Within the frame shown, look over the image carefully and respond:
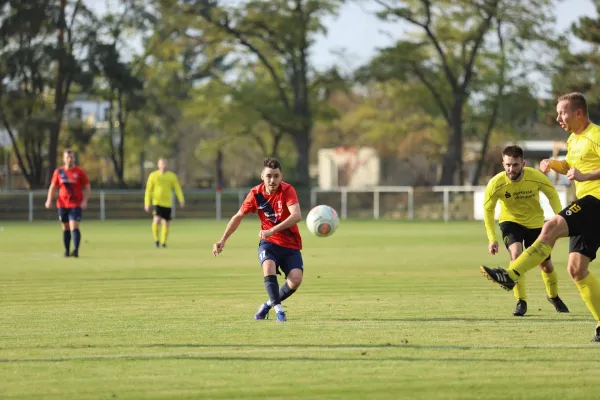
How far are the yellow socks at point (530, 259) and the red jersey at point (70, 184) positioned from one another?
14.7 metres

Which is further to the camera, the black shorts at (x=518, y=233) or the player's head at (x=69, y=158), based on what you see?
the player's head at (x=69, y=158)

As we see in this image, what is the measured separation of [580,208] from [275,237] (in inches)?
141

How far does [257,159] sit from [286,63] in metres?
41.1

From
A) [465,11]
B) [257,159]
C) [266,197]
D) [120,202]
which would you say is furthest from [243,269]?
[257,159]

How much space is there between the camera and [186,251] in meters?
27.5

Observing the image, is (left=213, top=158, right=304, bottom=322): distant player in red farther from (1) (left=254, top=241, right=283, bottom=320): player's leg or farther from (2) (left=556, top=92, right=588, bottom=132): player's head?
(2) (left=556, top=92, right=588, bottom=132): player's head

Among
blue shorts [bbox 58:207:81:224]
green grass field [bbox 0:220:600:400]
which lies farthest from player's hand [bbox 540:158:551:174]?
blue shorts [bbox 58:207:81:224]

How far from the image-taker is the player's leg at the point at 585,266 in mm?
9734

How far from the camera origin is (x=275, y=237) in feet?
39.6

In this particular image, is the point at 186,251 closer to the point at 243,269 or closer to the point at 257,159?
the point at 243,269

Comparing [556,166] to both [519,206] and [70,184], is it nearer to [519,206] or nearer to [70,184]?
[519,206]

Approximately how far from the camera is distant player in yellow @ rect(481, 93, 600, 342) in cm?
966

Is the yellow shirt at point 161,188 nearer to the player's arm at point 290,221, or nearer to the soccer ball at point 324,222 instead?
the soccer ball at point 324,222

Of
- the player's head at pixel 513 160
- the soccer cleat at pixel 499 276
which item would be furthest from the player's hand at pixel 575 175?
the player's head at pixel 513 160
